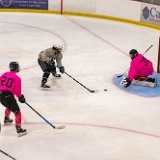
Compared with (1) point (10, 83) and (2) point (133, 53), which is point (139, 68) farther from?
(1) point (10, 83)

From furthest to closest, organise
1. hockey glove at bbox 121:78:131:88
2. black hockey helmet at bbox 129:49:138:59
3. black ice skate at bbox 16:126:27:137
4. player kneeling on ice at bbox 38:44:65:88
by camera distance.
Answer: black hockey helmet at bbox 129:49:138:59
hockey glove at bbox 121:78:131:88
player kneeling on ice at bbox 38:44:65:88
black ice skate at bbox 16:126:27:137

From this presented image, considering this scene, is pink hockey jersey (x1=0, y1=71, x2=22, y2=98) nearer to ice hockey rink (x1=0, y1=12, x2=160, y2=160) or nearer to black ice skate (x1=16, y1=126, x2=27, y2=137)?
black ice skate (x1=16, y1=126, x2=27, y2=137)

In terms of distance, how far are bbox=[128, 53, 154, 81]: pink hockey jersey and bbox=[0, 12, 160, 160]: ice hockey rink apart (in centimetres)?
33

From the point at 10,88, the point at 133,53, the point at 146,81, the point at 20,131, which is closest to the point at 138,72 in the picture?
the point at 146,81

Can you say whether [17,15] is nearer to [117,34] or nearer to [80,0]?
[80,0]

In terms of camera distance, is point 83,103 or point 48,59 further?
point 48,59

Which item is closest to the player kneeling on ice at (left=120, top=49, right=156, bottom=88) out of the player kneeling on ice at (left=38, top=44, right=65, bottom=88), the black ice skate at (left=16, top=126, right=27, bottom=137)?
the player kneeling on ice at (left=38, top=44, right=65, bottom=88)

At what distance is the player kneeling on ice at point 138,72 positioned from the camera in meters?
7.06

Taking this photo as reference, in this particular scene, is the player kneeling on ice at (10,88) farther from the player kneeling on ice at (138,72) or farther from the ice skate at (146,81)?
the ice skate at (146,81)

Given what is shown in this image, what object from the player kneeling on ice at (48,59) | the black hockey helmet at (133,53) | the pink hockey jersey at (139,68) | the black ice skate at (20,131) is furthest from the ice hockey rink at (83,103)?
the black hockey helmet at (133,53)

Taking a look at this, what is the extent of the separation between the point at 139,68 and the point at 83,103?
1206 millimetres

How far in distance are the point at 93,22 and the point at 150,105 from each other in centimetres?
554

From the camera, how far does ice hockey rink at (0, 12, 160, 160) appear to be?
521 cm

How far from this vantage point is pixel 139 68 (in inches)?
283
